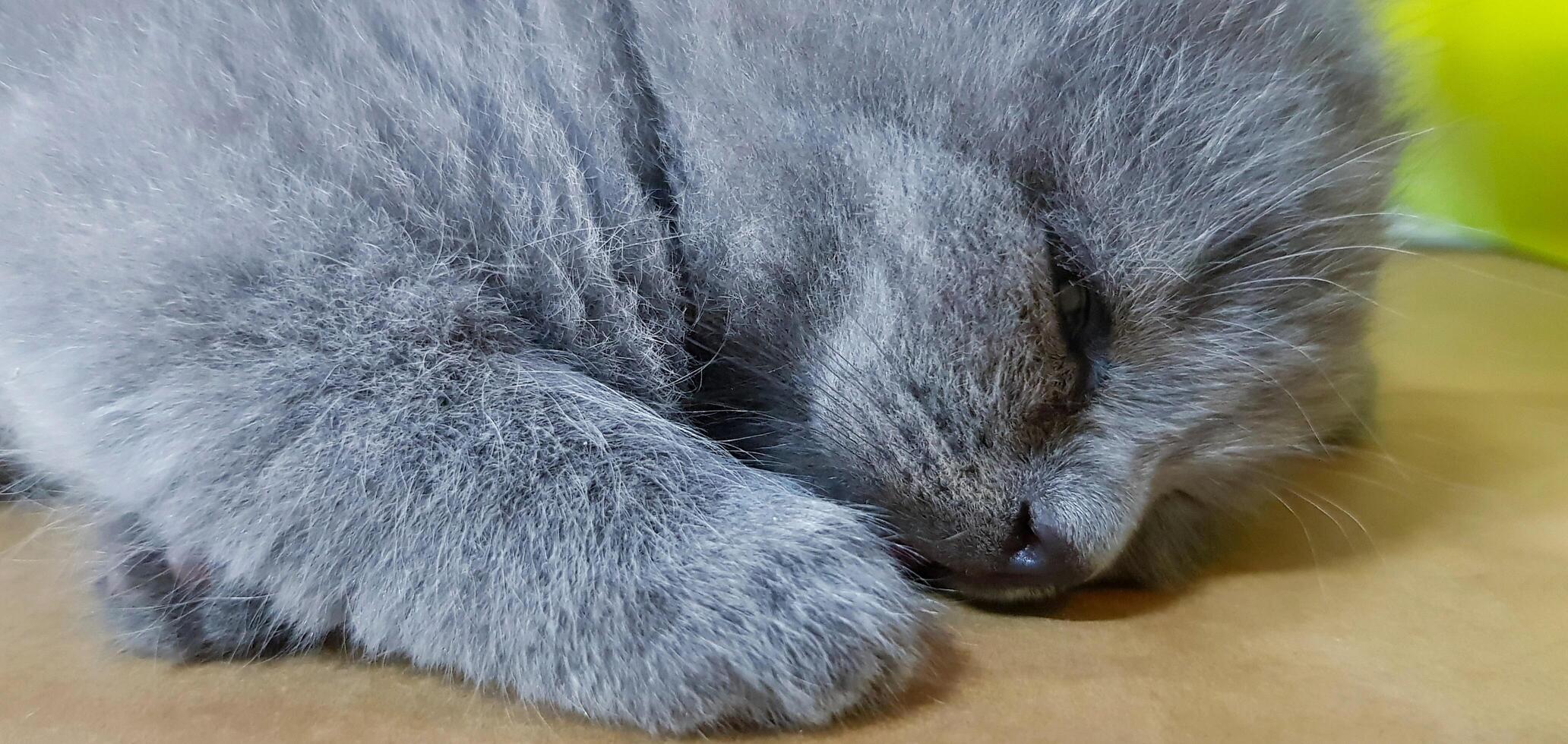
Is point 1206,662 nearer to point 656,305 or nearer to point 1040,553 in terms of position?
point 1040,553

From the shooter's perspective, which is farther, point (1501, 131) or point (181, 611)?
point (1501, 131)

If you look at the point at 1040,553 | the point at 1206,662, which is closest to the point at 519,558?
the point at 1040,553

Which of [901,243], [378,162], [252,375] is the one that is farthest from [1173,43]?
[252,375]

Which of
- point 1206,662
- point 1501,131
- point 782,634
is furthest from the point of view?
point 1501,131

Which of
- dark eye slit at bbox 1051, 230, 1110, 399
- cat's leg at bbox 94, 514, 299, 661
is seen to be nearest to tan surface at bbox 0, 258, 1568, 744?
cat's leg at bbox 94, 514, 299, 661

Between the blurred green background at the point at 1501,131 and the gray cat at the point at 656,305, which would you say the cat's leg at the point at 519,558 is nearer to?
the gray cat at the point at 656,305

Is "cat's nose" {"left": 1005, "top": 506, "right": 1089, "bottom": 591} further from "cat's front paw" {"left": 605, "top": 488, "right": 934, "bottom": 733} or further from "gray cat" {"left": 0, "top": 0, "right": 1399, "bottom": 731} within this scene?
"cat's front paw" {"left": 605, "top": 488, "right": 934, "bottom": 733}

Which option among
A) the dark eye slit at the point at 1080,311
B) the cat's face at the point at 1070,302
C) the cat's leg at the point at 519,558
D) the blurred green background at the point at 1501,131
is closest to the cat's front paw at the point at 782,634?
the cat's leg at the point at 519,558

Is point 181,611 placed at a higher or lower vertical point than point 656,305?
lower
